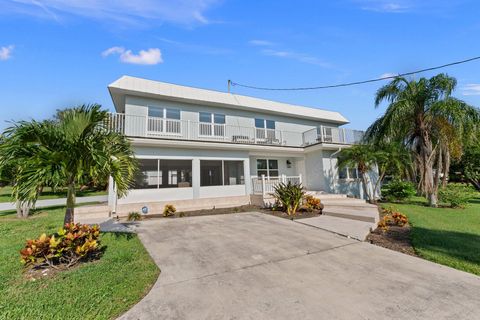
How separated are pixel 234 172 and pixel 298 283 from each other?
10164mm

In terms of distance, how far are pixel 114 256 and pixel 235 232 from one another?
355 centimetres

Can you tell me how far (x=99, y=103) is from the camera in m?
5.10

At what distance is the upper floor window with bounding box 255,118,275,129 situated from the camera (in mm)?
15188

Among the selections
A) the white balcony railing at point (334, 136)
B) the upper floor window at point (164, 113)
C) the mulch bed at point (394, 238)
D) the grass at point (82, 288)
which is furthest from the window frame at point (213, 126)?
the mulch bed at point (394, 238)

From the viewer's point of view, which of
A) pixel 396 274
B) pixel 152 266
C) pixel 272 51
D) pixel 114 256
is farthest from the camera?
pixel 272 51

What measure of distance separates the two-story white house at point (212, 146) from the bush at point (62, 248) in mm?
5547

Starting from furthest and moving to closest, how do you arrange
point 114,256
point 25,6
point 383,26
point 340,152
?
point 340,152 < point 383,26 < point 25,6 < point 114,256

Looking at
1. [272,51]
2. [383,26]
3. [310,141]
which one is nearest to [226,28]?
[272,51]

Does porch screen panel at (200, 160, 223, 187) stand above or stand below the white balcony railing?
below

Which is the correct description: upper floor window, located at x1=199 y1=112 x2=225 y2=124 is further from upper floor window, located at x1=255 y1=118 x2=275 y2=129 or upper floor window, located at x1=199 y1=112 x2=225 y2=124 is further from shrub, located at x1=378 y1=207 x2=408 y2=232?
shrub, located at x1=378 y1=207 x2=408 y2=232

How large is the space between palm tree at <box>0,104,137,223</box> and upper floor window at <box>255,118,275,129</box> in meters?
11.1

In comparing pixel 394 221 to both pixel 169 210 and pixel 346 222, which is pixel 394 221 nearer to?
pixel 346 222

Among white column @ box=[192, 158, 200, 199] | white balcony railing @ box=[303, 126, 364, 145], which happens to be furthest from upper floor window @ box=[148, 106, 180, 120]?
white balcony railing @ box=[303, 126, 364, 145]

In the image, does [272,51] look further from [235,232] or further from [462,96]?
[462,96]
